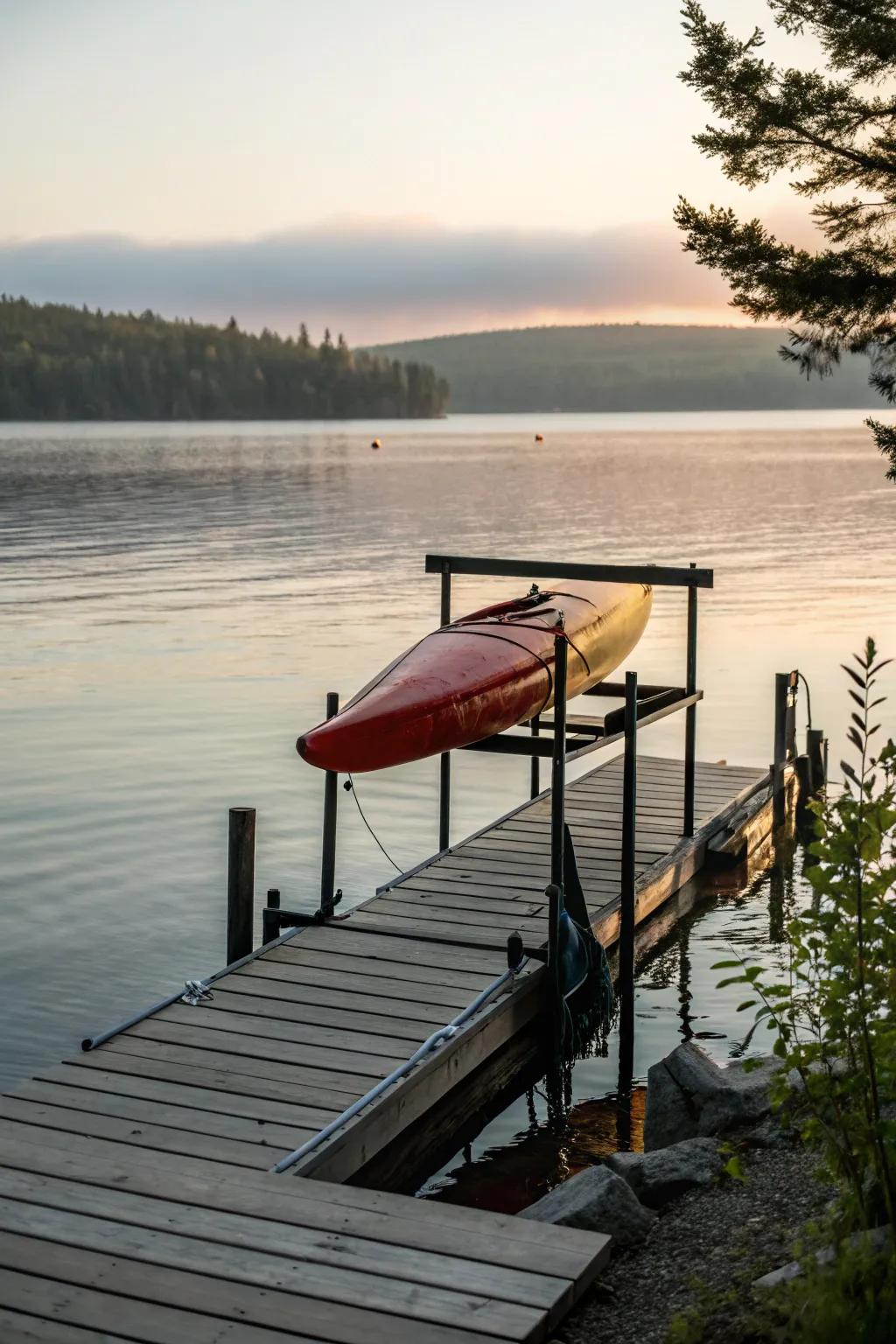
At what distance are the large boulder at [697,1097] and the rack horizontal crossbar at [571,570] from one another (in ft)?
11.1

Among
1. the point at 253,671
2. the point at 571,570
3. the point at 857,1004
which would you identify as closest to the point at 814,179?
the point at 571,570

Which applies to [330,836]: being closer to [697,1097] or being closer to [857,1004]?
[697,1097]

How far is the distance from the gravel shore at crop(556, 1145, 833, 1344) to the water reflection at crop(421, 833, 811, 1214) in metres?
0.66

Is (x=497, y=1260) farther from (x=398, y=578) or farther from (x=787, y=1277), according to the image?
(x=398, y=578)

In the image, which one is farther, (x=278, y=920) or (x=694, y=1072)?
(x=278, y=920)

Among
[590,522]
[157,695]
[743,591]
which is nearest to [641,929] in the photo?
[157,695]

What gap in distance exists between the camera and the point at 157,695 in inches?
853

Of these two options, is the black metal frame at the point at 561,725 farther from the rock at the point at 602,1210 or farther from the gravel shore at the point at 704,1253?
the gravel shore at the point at 704,1253

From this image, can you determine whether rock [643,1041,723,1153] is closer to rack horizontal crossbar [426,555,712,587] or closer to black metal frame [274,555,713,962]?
black metal frame [274,555,713,962]

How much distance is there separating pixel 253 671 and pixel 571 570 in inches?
552

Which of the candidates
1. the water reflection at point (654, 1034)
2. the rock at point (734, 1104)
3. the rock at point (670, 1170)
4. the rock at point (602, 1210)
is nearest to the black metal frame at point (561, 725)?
A: the water reflection at point (654, 1034)

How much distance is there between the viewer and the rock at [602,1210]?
6.00 m

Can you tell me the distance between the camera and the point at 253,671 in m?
23.6

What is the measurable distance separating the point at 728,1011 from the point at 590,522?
43.1m
